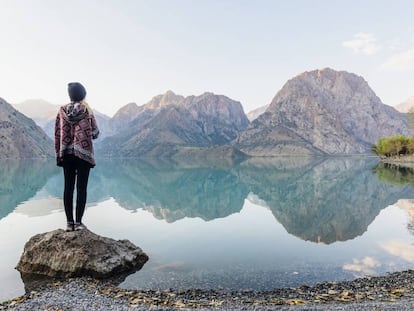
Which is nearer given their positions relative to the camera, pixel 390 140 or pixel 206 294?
pixel 206 294

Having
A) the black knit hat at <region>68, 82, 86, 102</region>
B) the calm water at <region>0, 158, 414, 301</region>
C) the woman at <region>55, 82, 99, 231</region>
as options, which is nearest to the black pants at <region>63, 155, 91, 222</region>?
the woman at <region>55, 82, 99, 231</region>

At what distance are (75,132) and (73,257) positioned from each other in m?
5.92

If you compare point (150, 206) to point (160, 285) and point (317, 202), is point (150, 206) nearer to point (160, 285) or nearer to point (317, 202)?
point (317, 202)

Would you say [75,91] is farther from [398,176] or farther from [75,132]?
[398,176]

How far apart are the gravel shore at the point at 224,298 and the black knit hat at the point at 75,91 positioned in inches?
323

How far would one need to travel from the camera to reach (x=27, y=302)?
11797 millimetres

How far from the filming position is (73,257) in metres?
15.9

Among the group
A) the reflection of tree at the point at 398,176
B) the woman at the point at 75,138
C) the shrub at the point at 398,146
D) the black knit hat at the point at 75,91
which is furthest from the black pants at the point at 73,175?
the shrub at the point at 398,146

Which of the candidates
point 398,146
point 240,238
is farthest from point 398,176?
point 398,146

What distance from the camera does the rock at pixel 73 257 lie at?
1578 centimetres

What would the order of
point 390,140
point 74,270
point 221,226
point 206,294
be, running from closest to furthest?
point 206,294 → point 74,270 → point 221,226 → point 390,140

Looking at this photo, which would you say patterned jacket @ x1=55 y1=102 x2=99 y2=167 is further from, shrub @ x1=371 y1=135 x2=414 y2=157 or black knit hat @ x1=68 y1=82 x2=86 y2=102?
shrub @ x1=371 y1=135 x2=414 y2=157

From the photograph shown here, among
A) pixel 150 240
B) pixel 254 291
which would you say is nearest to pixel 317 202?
pixel 150 240

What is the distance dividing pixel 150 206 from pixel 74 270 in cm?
3123
